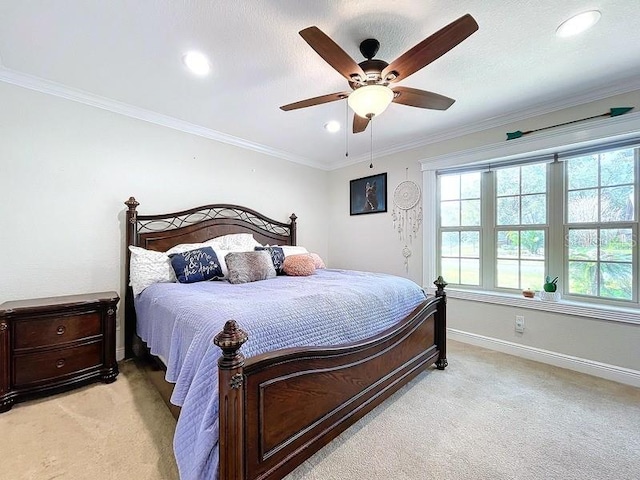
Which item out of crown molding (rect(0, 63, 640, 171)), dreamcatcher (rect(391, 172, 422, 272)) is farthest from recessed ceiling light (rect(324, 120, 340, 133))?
dreamcatcher (rect(391, 172, 422, 272))

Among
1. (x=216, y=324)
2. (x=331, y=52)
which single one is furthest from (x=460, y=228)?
(x=216, y=324)

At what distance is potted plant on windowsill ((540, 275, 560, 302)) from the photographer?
2.73m

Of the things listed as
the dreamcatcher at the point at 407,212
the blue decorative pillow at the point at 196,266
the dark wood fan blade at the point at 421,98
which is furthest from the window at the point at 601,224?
the blue decorative pillow at the point at 196,266

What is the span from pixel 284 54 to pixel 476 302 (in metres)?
3.12

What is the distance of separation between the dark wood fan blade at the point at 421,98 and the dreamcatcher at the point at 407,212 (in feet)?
5.57

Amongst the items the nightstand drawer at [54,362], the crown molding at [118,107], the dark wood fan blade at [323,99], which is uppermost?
the crown molding at [118,107]

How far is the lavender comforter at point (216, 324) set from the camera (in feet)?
3.84

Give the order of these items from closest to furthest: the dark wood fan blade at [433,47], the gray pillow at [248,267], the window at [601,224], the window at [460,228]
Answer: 1. the dark wood fan blade at [433,47]
2. the window at [601,224]
3. the gray pillow at [248,267]
4. the window at [460,228]

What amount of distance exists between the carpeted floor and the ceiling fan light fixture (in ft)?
6.67

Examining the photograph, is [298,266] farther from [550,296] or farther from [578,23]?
[578,23]

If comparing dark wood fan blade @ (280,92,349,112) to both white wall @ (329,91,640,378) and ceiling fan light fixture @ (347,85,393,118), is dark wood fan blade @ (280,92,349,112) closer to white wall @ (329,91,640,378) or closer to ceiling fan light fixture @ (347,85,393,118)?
ceiling fan light fixture @ (347,85,393,118)

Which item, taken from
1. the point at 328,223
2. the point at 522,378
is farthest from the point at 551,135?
the point at 328,223

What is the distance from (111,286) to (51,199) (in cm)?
90

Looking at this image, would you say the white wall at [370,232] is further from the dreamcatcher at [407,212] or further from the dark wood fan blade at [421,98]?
the dark wood fan blade at [421,98]
